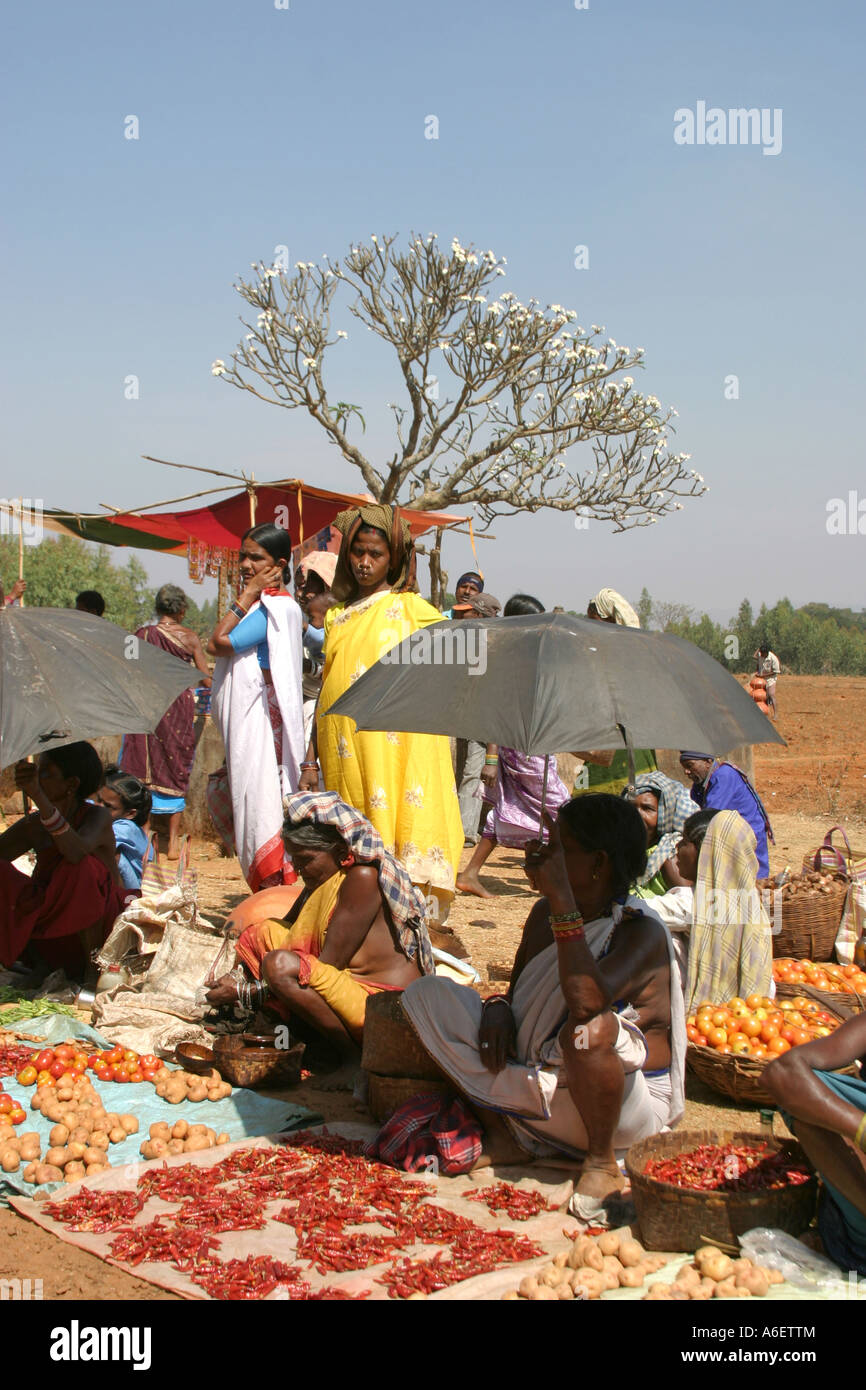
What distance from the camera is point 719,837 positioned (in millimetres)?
5148

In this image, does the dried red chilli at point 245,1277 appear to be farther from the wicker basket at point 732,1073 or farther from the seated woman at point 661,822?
the seated woman at point 661,822

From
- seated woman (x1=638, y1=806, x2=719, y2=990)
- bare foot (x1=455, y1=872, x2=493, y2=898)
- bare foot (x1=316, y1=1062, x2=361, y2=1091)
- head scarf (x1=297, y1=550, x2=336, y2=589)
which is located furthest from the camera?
bare foot (x1=455, y1=872, x2=493, y2=898)

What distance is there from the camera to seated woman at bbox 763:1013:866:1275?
2.85 metres

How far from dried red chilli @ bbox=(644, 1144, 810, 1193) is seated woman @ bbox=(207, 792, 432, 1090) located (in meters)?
1.32

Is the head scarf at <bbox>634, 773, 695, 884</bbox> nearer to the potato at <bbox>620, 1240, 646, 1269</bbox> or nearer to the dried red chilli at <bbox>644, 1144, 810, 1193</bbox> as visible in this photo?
the dried red chilli at <bbox>644, 1144, 810, 1193</bbox>

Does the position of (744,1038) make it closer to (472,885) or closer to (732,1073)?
(732,1073)

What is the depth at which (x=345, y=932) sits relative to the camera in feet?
14.6

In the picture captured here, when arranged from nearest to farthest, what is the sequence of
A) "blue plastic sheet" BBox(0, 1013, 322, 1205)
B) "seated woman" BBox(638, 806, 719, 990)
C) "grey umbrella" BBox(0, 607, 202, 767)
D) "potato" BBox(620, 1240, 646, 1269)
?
1. "potato" BBox(620, 1240, 646, 1269)
2. "blue plastic sheet" BBox(0, 1013, 322, 1205)
3. "grey umbrella" BBox(0, 607, 202, 767)
4. "seated woman" BBox(638, 806, 719, 990)

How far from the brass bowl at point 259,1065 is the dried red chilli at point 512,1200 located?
3.86 ft

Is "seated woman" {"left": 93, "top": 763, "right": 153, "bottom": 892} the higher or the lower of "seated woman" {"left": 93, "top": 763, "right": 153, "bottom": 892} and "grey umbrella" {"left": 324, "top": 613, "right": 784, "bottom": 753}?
the lower

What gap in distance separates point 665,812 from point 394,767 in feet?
5.22

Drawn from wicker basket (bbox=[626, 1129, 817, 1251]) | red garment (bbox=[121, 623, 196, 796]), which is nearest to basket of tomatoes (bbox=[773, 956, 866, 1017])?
wicker basket (bbox=[626, 1129, 817, 1251])
